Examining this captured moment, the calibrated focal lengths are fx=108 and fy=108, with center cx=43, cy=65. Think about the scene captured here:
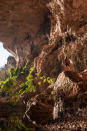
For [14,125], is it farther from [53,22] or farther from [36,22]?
[36,22]

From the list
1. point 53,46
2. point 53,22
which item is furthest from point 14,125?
point 53,22

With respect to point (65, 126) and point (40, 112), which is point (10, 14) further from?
point (65, 126)

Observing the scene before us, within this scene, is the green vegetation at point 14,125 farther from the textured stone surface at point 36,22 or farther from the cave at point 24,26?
the cave at point 24,26

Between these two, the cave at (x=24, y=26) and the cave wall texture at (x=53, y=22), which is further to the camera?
the cave at (x=24, y=26)

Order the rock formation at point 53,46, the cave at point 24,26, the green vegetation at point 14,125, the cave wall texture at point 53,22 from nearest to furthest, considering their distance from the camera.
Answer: the green vegetation at point 14,125
the rock formation at point 53,46
the cave wall texture at point 53,22
the cave at point 24,26

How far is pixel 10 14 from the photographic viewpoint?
8664mm

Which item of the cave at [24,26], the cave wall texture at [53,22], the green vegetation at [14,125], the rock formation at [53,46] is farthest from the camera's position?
the cave at [24,26]

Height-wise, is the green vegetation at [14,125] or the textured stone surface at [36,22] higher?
the textured stone surface at [36,22]

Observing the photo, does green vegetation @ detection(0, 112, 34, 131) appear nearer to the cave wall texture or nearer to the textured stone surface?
the cave wall texture

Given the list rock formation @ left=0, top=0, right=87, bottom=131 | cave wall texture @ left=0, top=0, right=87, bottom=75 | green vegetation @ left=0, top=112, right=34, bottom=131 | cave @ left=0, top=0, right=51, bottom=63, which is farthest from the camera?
cave @ left=0, top=0, right=51, bottom=63

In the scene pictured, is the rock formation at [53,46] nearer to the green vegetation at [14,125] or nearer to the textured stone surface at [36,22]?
the textured stone surface at [36,22]

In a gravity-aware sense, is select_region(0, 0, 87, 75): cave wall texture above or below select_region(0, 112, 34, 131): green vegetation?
above

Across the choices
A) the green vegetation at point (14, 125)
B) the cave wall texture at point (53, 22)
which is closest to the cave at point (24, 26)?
the cave wall texture at point (53, 22)

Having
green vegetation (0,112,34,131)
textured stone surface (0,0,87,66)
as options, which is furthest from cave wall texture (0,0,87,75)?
green vegetation (0,112,34,131)
